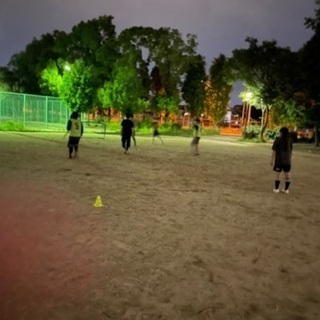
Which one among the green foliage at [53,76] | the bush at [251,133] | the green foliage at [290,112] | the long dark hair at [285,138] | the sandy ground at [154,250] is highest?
the green foliage at [53,76]

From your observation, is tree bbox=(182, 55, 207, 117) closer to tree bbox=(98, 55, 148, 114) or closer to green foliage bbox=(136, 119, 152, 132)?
tree bbox=(98, 55, 148, 114)

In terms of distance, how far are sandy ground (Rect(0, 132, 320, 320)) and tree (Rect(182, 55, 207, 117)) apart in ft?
126

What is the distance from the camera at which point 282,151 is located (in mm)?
10711

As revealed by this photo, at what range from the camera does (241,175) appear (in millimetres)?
14266

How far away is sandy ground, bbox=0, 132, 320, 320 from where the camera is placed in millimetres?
4258

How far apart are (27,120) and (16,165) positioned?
22849 mm

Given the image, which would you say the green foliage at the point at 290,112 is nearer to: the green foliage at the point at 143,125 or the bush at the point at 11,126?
the green foliage at the point at 143,125

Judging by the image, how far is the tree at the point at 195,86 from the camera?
48509mm

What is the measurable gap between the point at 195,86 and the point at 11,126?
77.9 ft

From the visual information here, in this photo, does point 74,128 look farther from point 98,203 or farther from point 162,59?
point 162,59

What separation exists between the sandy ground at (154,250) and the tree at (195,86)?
126 ft

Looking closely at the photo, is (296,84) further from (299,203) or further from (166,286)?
(166,286)

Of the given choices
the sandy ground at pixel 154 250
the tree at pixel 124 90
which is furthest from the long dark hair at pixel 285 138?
the tree at pixel 124 90

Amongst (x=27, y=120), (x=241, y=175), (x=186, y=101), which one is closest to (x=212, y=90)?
(x=186, y=101)
